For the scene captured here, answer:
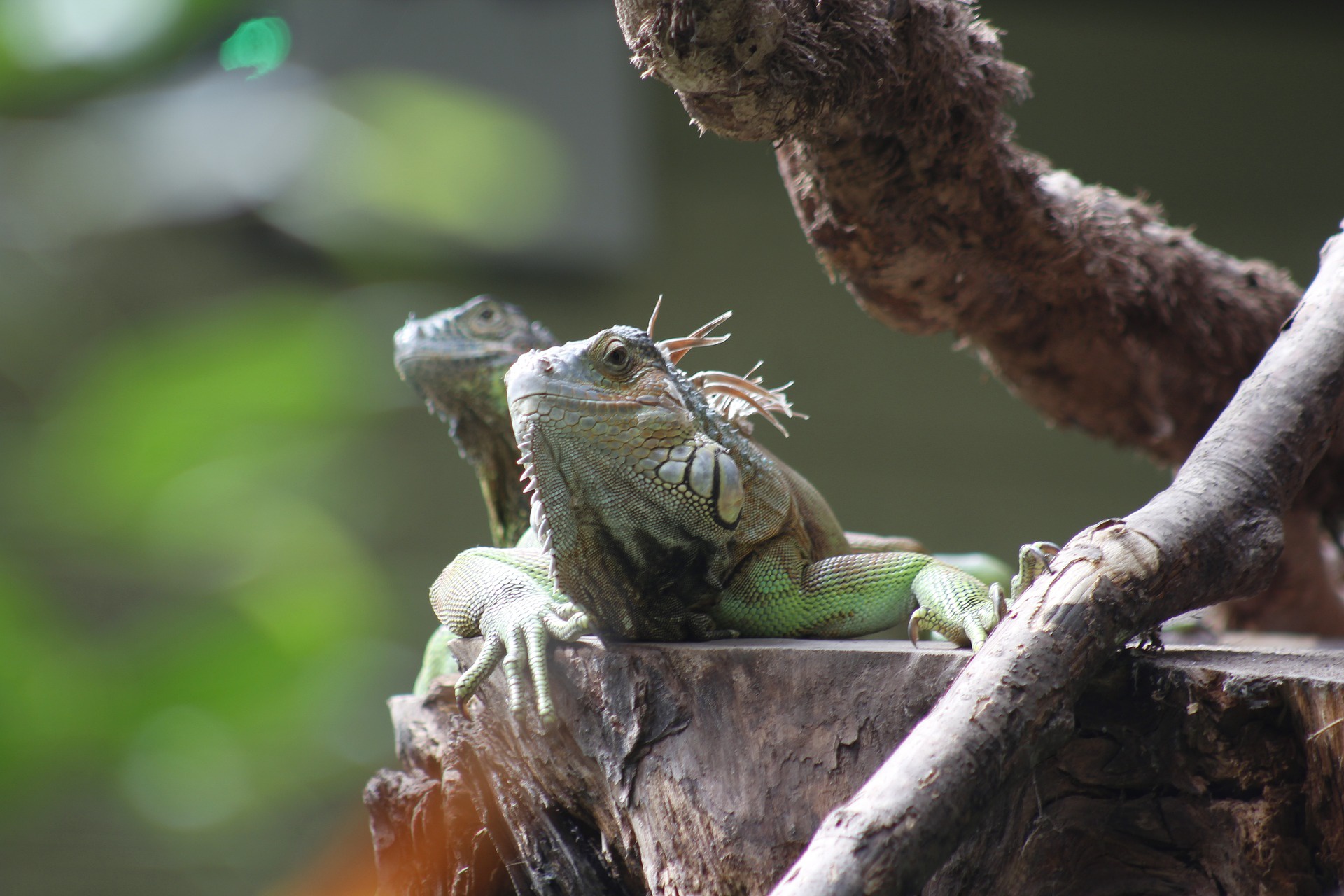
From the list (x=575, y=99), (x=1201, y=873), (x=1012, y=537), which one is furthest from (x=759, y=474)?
(x=1012, y=537)

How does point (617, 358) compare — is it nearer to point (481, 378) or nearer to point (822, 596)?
point (822, 596)

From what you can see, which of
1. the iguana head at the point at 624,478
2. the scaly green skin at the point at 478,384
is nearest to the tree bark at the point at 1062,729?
the iguana head at the point at 624,478

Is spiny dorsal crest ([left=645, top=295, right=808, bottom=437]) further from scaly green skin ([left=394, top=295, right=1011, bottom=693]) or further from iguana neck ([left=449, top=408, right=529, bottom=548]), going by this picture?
iguana neck ([left=449, top=408, right=529, bottom=548])

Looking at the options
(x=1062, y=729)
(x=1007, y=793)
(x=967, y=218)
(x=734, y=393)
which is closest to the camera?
(x=1062, y=729)

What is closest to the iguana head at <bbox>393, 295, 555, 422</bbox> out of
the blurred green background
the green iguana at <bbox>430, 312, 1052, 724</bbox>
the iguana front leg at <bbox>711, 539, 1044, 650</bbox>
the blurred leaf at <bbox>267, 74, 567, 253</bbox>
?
the blurred green background

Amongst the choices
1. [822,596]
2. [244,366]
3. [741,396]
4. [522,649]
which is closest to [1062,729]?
[822,596]

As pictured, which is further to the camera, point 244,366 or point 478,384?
point 478,384
